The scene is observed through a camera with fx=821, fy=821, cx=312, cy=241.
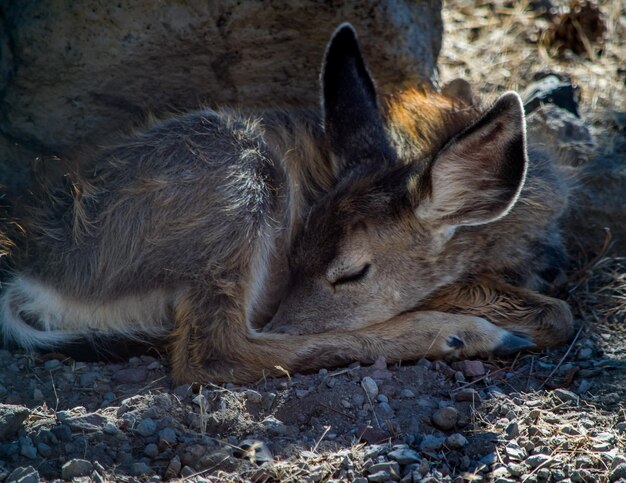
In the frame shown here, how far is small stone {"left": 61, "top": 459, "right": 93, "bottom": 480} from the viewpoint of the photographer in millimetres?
3373

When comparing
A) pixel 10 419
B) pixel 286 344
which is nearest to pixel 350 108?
pixel 286 344

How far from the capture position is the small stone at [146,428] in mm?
3765

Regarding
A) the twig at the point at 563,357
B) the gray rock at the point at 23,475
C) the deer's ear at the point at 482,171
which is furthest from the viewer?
the twig at the point at 563,357

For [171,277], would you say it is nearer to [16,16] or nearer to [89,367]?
[89,367]

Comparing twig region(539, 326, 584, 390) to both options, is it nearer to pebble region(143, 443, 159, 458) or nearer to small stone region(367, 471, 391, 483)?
small stone region(367, 471, 391, 483)

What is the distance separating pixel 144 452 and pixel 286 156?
7.19 feet

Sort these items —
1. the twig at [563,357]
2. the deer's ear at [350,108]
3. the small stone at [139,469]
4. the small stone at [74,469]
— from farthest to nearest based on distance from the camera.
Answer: the deer's ear at [350,108] < the twig at [563,357] < the small stone at [139,469] < the small stone at [74,469]

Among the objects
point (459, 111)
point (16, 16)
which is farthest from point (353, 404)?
point (16, 16)

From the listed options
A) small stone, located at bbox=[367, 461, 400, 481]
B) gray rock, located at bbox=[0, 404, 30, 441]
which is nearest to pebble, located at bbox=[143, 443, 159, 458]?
gray rock, located at bbox=[0, 404, 30, 441]

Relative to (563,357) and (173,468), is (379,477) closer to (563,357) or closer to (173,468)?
(173,468)

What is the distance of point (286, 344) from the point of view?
15.2ft

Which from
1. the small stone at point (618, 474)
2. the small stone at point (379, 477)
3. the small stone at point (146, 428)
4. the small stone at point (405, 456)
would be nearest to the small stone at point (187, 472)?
the small stone at point (146, 428)

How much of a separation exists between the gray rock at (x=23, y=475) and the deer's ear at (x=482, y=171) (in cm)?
242

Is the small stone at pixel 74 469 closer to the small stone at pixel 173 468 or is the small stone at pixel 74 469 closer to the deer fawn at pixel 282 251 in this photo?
the small stone at pixel 173 468
